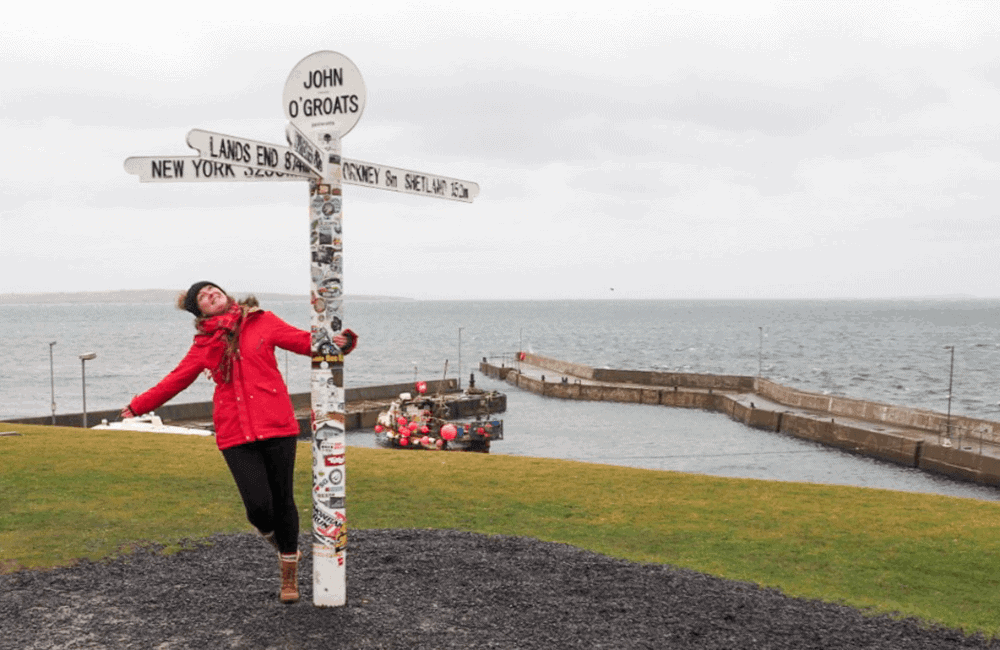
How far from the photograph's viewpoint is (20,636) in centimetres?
524

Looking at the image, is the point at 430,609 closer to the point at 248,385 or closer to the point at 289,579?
the point at 289,579

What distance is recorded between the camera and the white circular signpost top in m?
5.51

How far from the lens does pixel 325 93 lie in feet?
18.2

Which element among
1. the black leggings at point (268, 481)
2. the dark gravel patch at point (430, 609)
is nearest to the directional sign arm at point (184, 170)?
the black leggings at point (268, 481)

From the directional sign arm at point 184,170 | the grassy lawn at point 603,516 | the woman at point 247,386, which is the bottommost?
the grassy lawn at point 603,516

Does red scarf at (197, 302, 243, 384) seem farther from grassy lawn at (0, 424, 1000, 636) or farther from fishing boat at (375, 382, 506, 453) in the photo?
fishing boat at (375, 382, 506, 453)

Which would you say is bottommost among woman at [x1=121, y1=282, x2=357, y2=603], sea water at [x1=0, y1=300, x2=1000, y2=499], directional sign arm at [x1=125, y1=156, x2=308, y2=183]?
sea water at [x1=0, y1=300, x2=1000, y2=499]

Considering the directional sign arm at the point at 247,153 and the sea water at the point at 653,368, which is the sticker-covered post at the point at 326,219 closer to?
the directional sign arm at the point at 247,153

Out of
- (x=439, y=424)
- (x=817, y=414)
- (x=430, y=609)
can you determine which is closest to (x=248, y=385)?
(x=430, y=609)

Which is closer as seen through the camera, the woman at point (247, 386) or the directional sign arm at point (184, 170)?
the directional sign arm at point (184, 170)

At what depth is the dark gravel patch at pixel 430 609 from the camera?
5.30 m

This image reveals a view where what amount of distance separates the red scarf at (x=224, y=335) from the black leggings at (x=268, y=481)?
1.75ft

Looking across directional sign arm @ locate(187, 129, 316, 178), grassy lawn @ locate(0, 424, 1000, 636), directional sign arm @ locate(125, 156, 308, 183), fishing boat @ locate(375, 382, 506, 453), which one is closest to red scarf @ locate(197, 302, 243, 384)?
directional sign arm @ locate(125, 156, 308, 183)

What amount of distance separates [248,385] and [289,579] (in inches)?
59.9
